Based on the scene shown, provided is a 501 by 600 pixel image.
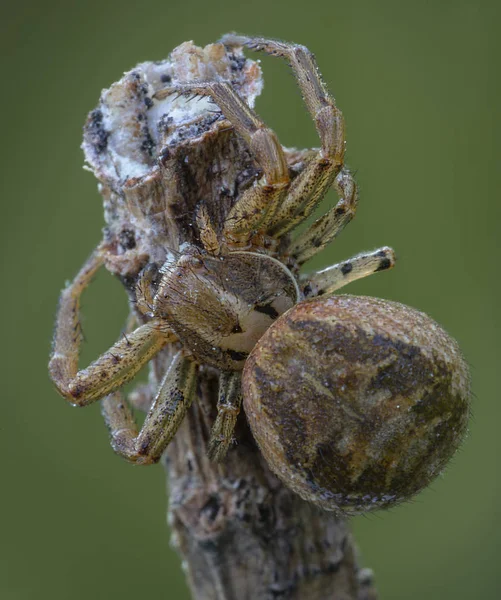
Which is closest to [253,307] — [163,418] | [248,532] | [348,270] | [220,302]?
[220,302]

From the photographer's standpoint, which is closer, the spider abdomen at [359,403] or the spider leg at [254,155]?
the spider abdomen at [359,403]

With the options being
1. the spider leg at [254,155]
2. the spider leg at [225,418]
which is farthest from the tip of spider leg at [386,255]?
the spider leg at [225,418]

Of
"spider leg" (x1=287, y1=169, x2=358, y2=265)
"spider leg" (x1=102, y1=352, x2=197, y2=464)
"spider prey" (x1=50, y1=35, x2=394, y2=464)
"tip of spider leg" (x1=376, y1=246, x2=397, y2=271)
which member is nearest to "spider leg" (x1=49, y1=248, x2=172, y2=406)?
"spider prey" (x1=50, y1=35, x2=394, y2=464)

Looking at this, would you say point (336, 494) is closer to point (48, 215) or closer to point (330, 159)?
point (330, 159)

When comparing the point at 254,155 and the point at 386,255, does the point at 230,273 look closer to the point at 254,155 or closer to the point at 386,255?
the point at 254,155

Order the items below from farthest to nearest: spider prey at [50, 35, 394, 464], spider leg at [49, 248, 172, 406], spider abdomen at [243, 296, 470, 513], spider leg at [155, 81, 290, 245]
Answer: spider leg at [49, 248, 172, 406], spider prey at [50, 35, 394, 464], spider leg at [155, 81, 290, 245], spider abdomen at [243, 296, 470, 513]

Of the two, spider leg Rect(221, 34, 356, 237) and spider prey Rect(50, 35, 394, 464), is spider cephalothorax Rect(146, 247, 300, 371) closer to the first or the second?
spider prey Rect(50, 35, 394, 464)

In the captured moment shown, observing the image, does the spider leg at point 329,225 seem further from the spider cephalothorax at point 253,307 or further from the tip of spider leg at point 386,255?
the tip of spider leg at point 386,255
